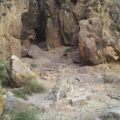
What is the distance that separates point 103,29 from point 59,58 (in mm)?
2689

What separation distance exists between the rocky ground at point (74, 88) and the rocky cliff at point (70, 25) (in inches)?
24.1

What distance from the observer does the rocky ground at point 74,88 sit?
355 inches

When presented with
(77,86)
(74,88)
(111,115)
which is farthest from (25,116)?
(77,86)

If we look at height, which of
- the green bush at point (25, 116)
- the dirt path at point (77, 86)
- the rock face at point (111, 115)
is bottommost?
the dirt path at point (77, 86)

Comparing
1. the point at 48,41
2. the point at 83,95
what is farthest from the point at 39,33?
the point at 83,95

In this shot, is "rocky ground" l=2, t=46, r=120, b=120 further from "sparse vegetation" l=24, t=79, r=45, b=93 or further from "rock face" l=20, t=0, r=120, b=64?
"rock face" l=20, t=0, r=120, b=64

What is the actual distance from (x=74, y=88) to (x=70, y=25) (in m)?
6.51

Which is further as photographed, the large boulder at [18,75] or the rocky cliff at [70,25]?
the rocky cliff at [70,25]

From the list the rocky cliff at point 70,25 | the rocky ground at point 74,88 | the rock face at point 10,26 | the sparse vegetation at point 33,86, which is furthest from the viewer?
the rock face at point 10,26

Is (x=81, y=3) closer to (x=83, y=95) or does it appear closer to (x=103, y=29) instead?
(x=103, y=29)

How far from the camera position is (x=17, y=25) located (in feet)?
49.8

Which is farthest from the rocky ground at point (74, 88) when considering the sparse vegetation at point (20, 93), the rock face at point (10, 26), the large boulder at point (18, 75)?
the rock face at point (10, 26)

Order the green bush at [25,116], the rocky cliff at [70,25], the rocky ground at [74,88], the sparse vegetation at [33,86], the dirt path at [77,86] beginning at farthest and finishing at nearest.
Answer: the rocky cliff at [70,25] → the sparse vegetation at [33,86] → the dirt path at [77,86] → the rocky ground at [74,88] → the green bush at [25,116]

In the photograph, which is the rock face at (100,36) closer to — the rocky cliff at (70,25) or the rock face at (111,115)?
the rocky cliff at (70,25)
